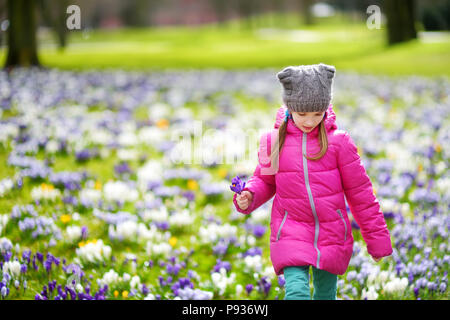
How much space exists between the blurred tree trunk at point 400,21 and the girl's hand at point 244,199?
78.5 feet

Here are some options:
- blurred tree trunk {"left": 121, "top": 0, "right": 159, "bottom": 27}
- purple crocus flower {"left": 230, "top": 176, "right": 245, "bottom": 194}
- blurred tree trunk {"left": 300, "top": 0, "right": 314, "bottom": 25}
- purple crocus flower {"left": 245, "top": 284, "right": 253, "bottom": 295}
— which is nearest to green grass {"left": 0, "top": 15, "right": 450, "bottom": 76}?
purple crocus flower {"left": 245, "top": 284, "right": 253, "bottom": 295}

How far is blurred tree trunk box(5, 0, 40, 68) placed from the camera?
1897 centimetres

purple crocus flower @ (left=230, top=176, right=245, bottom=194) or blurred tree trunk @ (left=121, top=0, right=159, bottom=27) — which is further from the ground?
blurred tree trunk @ (left=121, top=0, right=159, bottom=27)

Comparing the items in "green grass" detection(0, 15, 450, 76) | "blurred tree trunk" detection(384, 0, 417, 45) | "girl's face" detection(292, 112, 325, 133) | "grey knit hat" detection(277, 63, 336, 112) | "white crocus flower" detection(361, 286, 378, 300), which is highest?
"blurred tree trunk" detection(384, 0, 417, 45)

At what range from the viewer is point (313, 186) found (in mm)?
2965

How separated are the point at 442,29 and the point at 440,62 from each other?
6778mm

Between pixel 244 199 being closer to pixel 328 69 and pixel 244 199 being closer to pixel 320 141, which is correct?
pixel 320 141

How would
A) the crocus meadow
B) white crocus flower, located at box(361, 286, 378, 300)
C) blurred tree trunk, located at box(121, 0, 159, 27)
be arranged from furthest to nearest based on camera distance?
blurred tree trunk, located at box(121, 0, 159, 27), the crocus meadow, white crocus flower, located at box(361, 286, 378, 300)

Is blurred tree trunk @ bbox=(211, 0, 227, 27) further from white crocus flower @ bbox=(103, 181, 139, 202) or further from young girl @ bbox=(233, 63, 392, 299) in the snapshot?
young girl @ bbox=(233, 63, 392, 299)

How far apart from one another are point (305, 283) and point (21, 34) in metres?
19.1

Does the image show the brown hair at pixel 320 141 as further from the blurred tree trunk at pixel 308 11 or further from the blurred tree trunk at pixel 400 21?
the blurred tree trunk at pixel 308 11

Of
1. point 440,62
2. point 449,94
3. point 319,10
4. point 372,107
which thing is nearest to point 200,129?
point 372,107

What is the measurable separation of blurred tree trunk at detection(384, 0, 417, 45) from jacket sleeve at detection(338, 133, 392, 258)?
23726 mm
